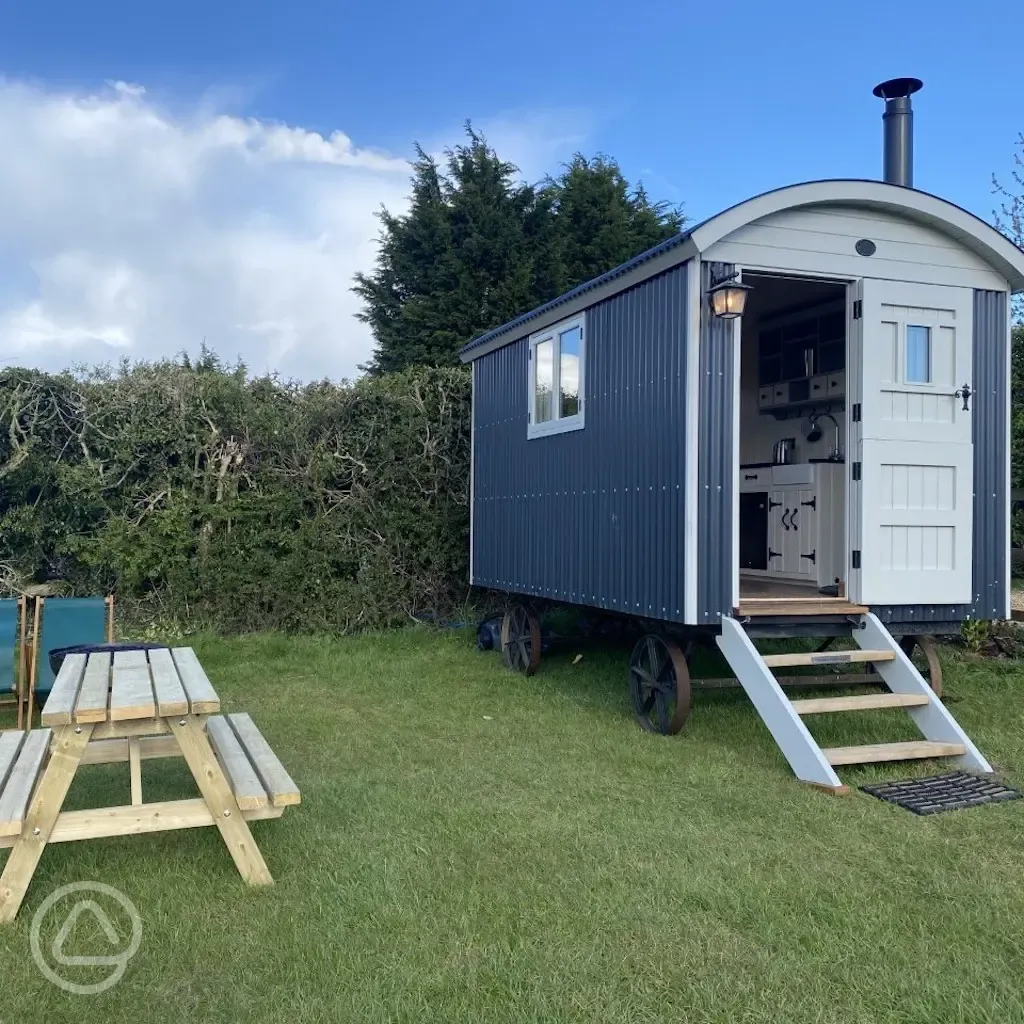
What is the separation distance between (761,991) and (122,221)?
12.3m

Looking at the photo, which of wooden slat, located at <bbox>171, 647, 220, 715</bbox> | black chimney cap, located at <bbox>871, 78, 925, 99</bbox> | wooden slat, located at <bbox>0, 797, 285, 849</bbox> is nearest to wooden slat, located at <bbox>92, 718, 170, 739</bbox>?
wooden slat, located at <bbox>171, 647, 220, 715</bbox>

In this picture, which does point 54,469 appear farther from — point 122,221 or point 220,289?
point 220,289

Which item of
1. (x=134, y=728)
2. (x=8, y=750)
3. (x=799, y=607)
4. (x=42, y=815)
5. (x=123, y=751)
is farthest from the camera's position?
(x=799, y=607)

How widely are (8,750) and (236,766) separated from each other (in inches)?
36.7

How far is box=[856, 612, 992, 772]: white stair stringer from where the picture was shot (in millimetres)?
4664

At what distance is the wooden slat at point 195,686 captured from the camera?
117 inches

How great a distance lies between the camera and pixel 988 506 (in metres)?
5.83

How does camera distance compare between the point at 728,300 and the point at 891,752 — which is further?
the point at 728,300

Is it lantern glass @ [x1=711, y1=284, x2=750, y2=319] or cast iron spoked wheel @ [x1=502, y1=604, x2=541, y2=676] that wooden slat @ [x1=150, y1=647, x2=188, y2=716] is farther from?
cast iron spoked wheel @ [x1=502, y1=604, x2=541, y2=676]

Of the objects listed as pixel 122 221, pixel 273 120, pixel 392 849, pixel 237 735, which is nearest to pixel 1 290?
pixel 122 221

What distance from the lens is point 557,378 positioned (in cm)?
702

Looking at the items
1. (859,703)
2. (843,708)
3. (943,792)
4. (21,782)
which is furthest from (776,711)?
(21,782)

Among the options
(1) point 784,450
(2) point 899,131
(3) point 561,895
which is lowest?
(3) point 561,895

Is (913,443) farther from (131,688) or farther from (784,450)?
(131,688)
